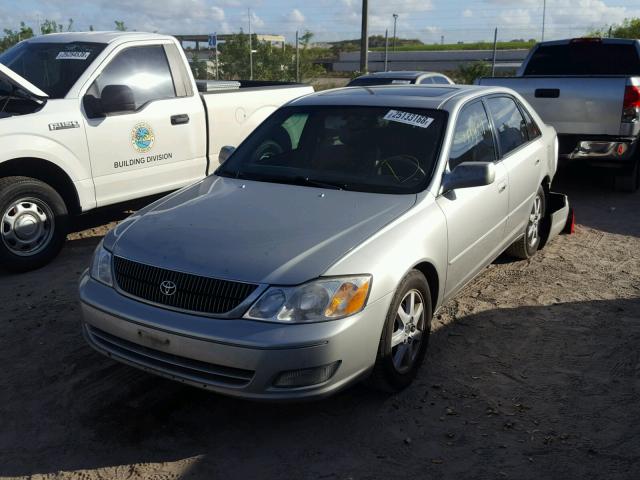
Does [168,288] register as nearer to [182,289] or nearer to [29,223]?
[182,289]

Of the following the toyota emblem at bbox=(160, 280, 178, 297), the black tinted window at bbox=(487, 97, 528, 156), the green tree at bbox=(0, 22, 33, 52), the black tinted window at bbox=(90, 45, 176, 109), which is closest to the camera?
the toyota emblem at bbox=(160, 280, 178, 297)

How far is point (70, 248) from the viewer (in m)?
6.37

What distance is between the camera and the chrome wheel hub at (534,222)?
5.96 meters

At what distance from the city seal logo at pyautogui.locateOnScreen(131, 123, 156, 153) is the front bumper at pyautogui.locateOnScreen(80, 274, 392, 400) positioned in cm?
309

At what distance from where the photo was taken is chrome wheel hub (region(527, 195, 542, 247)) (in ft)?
19.5

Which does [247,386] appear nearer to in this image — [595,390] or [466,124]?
[595,390]

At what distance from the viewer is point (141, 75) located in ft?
21.1

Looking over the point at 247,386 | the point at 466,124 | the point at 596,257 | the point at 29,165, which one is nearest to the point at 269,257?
the point at 247,386

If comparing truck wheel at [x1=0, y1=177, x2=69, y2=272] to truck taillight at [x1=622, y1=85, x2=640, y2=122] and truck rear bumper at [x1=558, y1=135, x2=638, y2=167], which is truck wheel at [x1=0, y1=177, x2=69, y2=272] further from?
truck taillight at [x1=622, y1=85, x2=640, y2=122]

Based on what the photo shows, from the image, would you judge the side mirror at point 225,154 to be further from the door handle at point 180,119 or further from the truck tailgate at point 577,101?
the truck tailgate at point 577,101

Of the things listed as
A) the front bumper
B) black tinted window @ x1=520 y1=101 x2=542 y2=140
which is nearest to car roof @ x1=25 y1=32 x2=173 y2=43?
black tinted window @ x1=520 y1=101 x2=542 y2=140

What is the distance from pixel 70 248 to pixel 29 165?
3.35 feet

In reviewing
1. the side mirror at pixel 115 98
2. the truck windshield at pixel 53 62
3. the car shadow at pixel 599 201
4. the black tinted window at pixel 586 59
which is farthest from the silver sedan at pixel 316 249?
the black tinted window at pixel 586 59

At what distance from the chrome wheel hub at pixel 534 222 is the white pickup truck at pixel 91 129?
326 centimetres
